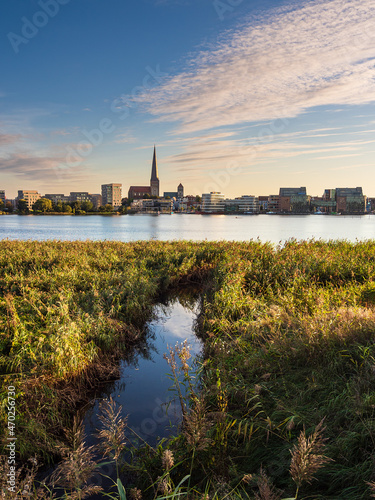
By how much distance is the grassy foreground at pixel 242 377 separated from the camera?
3.32 m

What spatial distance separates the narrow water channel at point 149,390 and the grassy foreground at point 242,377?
0.40m

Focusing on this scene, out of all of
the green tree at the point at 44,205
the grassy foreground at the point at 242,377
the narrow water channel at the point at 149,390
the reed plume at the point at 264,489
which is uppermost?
the green tree at the point at 44,205

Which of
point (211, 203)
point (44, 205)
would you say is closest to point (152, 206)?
point (211, 203)

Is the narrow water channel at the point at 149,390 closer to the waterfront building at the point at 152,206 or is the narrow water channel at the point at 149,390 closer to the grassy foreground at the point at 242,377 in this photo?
the grassy foreground at the point at 242,377

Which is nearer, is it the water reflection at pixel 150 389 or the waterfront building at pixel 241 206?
the water reflection at pixel 150 389

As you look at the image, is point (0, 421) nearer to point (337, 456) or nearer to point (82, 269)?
point (337, 456)

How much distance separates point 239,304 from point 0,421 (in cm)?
597

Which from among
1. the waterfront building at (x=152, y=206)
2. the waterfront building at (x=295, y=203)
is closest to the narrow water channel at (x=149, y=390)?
the waterfront building at (x=152, y=206)

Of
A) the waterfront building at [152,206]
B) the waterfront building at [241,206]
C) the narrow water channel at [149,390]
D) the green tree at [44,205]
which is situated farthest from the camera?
the waterfront building at [241,206]

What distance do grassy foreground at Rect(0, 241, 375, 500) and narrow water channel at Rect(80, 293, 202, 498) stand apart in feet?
1.31

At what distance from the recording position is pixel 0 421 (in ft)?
15.0

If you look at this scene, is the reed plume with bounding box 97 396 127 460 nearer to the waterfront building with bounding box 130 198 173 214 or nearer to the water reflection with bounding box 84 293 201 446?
the water reflection with bounding box 84 293 201 446

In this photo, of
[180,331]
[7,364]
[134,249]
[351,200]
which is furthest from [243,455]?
[351,200]

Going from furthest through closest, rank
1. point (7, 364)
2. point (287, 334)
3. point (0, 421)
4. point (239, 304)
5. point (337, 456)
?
point (239, 304) → point (287, 334) → point (7, 364) → point (0, 421) → point (337, 456)
